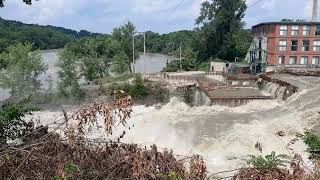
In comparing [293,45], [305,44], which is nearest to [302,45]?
[305,44]

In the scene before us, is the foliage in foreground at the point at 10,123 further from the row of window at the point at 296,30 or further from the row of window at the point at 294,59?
the row of window at the point at 294,59

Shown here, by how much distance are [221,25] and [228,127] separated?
152ft

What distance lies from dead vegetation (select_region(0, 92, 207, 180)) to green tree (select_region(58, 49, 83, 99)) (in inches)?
1585

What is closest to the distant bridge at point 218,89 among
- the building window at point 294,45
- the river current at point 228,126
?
the river current at point 228,126

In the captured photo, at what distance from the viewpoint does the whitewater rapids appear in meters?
22.8

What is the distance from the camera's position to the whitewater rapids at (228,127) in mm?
22828

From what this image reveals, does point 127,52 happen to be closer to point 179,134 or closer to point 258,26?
point 258,26

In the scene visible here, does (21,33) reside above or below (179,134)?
above

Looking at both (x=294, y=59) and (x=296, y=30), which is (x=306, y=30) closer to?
(x=296, y=30)

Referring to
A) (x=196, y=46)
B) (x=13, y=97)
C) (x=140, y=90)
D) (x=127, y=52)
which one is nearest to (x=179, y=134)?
(x=140, y=90)

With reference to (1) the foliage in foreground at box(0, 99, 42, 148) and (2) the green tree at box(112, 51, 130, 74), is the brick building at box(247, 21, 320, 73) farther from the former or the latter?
(1) the foliage in foreground at box(0, 99, 42, 148)

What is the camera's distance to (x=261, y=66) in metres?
50.7

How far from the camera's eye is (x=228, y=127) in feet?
91.7

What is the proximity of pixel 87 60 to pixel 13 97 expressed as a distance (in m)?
13.0
